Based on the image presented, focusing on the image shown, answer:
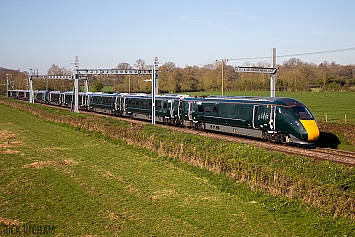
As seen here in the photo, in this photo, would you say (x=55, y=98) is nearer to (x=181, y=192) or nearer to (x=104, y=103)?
(x=104, y=103)

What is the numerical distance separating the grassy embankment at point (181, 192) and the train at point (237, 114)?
6509 millimetres

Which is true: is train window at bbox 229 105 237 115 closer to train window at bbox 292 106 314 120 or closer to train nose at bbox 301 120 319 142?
train window at bbox 292 106 314 120

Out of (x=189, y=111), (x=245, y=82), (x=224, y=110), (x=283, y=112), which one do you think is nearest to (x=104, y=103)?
(x=189, y=111)

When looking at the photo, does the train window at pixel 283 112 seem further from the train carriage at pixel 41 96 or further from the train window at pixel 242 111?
the train carriage at pixel 41 96

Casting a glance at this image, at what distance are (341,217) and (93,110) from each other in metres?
46.3

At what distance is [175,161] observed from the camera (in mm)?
18688

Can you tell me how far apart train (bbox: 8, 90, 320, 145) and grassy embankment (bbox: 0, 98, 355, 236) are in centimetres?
651

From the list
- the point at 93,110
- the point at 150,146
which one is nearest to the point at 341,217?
the point at 150,146

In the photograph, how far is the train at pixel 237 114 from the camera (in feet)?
71.5

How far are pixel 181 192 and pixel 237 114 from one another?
13.2m

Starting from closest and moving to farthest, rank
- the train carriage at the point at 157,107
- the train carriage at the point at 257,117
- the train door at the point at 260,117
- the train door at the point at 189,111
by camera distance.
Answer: the train carriage at the point at 257,117 → the train door at the point at 260,117 → the train door at the point at 189,111 → the train carriage at the point at 157,107

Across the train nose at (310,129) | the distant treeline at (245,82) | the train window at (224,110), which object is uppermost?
the distant treeline at (245,82)

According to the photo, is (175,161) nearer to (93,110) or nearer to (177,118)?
(177,118)

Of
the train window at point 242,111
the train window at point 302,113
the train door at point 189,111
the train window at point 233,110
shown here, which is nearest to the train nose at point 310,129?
the train window at point 302,113
